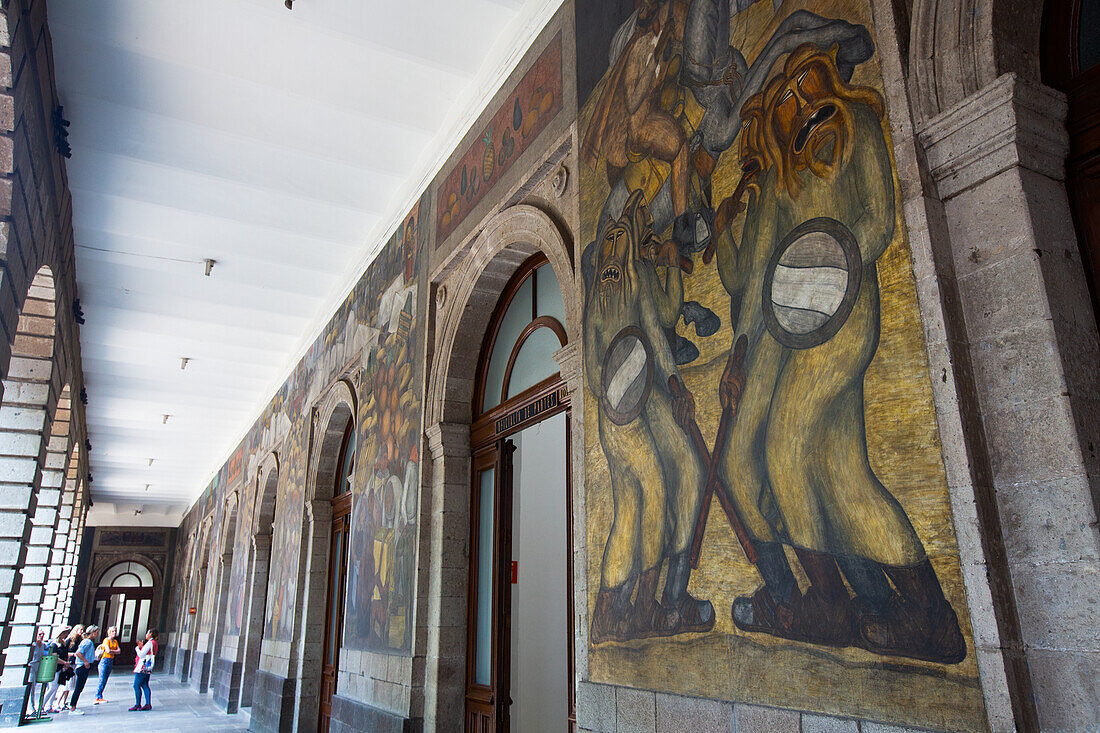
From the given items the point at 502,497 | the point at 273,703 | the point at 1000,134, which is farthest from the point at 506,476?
the point at 273,703

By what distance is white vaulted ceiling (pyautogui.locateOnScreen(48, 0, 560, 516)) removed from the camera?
18.2 feet

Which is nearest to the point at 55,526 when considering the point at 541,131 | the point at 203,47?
the point at 203,47

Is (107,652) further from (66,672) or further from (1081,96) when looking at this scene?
(1081,96)

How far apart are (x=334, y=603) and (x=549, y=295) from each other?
19.4ft

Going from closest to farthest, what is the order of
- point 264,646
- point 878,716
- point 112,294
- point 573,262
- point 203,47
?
point 878,716 < point 573,262 < point 203,47 < point 112,294 < point 264,646

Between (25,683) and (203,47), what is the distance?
30.5 feet

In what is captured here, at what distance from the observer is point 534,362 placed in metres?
5.45

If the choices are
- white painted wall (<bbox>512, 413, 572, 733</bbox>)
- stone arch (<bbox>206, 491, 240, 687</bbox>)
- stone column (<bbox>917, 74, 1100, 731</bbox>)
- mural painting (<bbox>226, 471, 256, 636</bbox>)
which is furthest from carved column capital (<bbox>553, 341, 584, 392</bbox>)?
stone arch (<bbox>206, 491, 240, 687</bbox>)

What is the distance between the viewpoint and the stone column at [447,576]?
548 cm

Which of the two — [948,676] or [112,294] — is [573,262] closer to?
[948,676]

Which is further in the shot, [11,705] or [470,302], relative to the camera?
[11,705]

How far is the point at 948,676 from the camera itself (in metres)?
2.06

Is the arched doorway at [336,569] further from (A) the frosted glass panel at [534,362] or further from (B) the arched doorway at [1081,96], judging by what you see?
(B) the arched doorway at [1081,96]

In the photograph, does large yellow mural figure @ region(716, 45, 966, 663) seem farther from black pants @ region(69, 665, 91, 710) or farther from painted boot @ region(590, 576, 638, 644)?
black pants @ region(69, 665, 91, 710)
